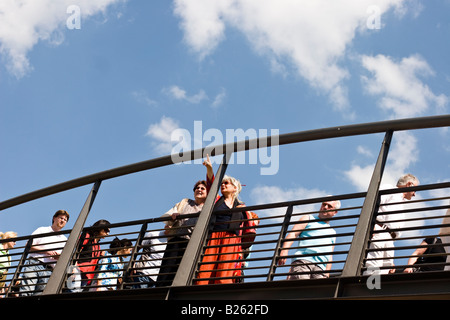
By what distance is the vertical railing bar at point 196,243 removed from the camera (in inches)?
289

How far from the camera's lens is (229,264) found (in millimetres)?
7594

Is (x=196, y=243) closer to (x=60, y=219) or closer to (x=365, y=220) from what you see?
(x=365, y=220)

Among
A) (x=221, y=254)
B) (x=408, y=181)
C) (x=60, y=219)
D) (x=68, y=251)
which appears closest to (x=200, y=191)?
(x=221, y=254)

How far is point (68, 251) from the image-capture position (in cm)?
888

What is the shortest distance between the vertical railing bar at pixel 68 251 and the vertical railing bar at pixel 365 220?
4048mm

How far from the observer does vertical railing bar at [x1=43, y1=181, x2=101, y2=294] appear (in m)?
8.56

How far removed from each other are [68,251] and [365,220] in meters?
4.24

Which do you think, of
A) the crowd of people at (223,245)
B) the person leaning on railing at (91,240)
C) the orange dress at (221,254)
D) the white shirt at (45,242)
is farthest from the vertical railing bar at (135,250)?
the white shirt at (45,242)

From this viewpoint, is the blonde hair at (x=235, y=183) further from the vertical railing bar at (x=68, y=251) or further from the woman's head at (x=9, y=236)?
the woman's head at (x=9, y=236)
